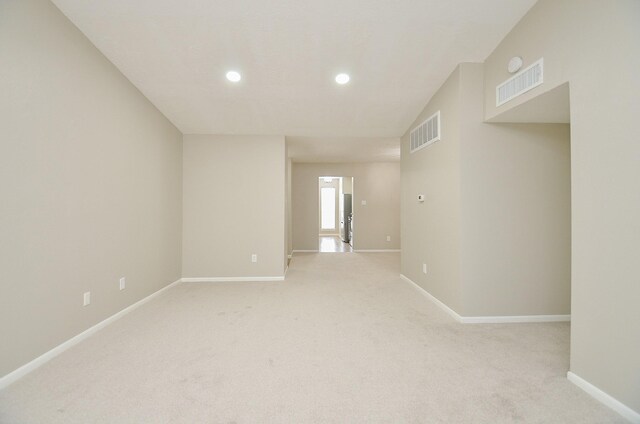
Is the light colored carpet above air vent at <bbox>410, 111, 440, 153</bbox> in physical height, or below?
below

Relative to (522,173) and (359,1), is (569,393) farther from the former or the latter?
(359,1)

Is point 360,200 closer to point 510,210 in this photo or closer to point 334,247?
point 334,247

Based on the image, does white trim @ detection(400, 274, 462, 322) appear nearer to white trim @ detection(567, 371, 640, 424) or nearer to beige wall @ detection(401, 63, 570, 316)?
beige wall @ detection(401, 63, 570, 316)

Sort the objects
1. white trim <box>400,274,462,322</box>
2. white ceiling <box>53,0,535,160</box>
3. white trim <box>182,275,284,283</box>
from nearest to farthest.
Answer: white ceiling <box>53,0,535,160</box>, white trim <box>400,274,462,322</box>, white trim <box>182,275,284,283</box>

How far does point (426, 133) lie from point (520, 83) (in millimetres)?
1291

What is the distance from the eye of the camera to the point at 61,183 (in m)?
2.02

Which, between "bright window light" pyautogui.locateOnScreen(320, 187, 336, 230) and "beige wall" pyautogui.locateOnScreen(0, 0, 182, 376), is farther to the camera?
"bright window light" pyautogui.locateOnScreen(320, 187, 336, 230)

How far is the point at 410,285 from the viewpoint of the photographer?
398 centimetres

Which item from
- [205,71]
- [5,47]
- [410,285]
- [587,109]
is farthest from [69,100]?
[410,285]

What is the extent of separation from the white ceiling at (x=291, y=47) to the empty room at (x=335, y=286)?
0.8 inches

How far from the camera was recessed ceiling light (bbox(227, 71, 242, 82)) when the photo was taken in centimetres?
270

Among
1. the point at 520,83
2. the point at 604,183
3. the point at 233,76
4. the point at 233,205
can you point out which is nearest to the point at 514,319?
the point at 604,183

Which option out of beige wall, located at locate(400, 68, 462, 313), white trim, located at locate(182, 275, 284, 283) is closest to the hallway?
white trim, located at locate(182, 275, 284, 283)

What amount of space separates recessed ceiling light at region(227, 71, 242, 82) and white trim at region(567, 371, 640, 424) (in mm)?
3610
